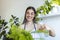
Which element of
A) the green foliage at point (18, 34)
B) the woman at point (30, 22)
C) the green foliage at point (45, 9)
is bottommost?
the green foliage at point (18, 34)

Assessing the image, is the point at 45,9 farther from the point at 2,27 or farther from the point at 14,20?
the point at 2,27

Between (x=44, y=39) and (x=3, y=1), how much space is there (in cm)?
65

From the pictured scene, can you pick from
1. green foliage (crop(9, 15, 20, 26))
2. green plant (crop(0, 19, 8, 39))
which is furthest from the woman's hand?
green plant (crop(0, 19, 8, 39))

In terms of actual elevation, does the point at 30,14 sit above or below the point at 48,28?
above

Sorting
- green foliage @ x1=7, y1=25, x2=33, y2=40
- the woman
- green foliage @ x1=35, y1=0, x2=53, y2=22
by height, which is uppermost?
green foliage @ x1=35, y1=0, x2=53, y2=22

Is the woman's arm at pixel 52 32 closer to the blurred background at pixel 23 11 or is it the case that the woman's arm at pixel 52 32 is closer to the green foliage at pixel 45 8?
the blurred background at pixel 23 11

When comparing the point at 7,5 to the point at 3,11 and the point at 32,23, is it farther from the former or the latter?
the point at 32,23

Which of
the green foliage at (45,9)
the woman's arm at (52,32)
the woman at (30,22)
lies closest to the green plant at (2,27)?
the woman at (30,22)

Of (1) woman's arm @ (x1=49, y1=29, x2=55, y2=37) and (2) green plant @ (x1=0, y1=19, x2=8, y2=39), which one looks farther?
(2) green plant @ (x1=0, y1=19, x2=8, y2=39)

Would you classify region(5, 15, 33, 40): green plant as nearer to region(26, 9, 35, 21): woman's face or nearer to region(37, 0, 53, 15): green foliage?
region(26, 9, 35, 21): woman's face

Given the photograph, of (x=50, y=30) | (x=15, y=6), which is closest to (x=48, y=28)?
(x=50, y=30)

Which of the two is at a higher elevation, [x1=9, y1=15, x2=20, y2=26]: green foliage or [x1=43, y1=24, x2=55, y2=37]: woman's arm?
[x1=9, y1=15, x2=20, y2=26]: green foliage

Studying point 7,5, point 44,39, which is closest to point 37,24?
point 44,39

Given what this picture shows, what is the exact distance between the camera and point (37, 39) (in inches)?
48.4
